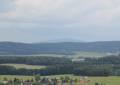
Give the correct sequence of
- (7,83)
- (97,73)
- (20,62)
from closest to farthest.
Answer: (7,83) < (97,73) < (20,62)

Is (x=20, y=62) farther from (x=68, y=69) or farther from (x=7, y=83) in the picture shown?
(x=7, y=83)

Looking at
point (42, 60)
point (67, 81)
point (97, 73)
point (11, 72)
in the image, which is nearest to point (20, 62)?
point (42, 60)

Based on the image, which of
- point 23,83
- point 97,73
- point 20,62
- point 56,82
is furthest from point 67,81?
point 20,62

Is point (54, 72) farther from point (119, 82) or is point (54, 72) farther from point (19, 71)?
point (119, 82)

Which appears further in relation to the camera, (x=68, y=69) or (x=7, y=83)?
(x=68, y=69)

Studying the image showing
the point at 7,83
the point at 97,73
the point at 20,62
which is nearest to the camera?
the point at 7,83

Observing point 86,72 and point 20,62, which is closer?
point 86,72

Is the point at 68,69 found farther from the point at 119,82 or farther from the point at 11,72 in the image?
the point at 119,82
